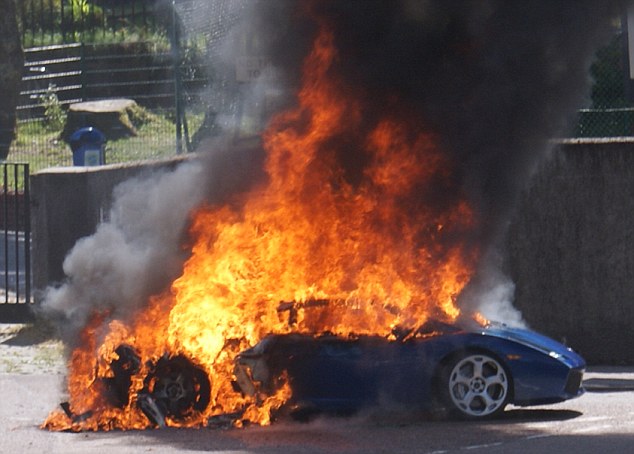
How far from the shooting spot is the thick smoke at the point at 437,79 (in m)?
11.9

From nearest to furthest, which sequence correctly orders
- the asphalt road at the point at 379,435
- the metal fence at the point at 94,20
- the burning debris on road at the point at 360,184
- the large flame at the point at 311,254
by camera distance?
1. the asphalt road at the point at 379,435
2. the large flame at the point at 311,254
3. the burning debris on road at the point at 360,184
4. the metal fence at the point at 94,20

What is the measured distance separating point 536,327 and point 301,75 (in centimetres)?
458

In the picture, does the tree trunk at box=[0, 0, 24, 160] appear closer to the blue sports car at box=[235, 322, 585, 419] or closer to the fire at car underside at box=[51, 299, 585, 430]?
the fire at car underside at box=[51, 299, 585, 430]

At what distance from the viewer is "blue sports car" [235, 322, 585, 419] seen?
1031 cm

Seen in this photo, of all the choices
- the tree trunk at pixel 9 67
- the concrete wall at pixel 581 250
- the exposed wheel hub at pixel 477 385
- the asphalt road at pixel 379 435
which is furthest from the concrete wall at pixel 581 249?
the tree trunk at pixel 9 67

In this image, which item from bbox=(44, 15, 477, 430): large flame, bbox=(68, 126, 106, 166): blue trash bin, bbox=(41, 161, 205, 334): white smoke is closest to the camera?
bbox=(44, 15, 477, 430): large flame

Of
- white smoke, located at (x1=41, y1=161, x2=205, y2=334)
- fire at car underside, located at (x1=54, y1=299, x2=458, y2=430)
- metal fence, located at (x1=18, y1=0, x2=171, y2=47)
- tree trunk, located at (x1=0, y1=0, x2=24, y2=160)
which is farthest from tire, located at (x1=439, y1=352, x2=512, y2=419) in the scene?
tree trunk, located at (x1=0, y1=0, x2=24, y2=160)

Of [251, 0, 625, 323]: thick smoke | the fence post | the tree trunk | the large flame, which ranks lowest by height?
the large flame

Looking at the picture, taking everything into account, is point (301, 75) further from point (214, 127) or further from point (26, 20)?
point (26, 20)

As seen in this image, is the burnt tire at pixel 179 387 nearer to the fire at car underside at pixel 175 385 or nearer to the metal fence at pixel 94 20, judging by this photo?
the fire at car underside at pixel 175 385

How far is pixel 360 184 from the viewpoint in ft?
38.8

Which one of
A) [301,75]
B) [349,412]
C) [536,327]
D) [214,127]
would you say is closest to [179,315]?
[349,412]

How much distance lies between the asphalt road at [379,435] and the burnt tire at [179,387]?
0.26 meters

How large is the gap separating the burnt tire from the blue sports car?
14.0 inches
